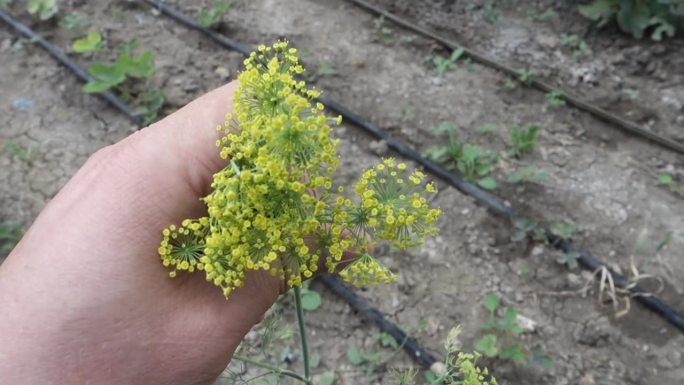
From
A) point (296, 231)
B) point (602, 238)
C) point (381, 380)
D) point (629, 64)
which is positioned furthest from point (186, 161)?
point (629, 64)

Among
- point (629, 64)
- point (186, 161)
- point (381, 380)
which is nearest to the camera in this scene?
point (186, 161)

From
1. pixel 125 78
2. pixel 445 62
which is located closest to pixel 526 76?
pixel 445 62

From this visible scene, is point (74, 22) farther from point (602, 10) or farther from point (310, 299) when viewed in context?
point (602, 10)

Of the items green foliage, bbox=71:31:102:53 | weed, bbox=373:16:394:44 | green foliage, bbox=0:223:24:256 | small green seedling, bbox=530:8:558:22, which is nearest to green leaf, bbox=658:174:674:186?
small green seedling, bbox=530:8:558:22

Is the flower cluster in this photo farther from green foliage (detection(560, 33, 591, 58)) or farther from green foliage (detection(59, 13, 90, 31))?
green foliage (detection(59, 13, 90, 31))

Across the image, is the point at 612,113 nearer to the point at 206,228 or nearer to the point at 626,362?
the point at 626,362
